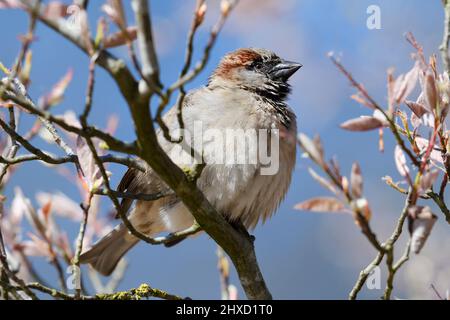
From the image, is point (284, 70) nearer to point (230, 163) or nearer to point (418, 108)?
point (230, 163)

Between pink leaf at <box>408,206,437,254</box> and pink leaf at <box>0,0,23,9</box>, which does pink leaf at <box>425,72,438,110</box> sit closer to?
pink leaf at <box>408,206,437,254</box>

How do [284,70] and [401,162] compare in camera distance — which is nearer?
[401,162]

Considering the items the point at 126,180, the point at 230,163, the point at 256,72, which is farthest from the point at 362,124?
the point at 256,72

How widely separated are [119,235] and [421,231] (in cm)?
309

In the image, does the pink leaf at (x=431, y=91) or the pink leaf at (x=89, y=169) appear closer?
the pink leaf at (x=431, y=91)

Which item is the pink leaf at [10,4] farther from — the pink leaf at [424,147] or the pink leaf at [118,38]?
the pink leaf at [424,147]

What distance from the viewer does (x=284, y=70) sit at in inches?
178

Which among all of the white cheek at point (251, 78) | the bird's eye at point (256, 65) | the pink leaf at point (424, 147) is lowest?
the pink leaf at point (424, 147)

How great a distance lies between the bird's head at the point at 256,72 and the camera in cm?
424

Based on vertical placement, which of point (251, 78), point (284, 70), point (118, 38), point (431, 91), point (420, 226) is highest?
point (284, 70)

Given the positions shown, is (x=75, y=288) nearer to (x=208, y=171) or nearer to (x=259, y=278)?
(x=259, y=278)

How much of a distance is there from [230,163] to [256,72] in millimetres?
A: 1111

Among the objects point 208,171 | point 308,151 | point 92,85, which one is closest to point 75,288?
point 92,85

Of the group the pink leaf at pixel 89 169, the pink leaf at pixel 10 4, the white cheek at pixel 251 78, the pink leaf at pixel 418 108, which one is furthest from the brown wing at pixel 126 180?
the pink leaf at pixel 10 4
